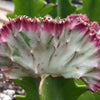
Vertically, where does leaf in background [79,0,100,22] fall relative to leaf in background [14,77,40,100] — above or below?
above

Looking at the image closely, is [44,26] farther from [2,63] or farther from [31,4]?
[31,4]

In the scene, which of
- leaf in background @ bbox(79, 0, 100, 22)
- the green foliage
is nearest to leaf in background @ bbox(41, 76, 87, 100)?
the green foliage

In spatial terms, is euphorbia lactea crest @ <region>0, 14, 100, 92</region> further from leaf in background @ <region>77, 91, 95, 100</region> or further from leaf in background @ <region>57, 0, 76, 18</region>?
leaf in background @ <region>57, 0, 76, 18</region>

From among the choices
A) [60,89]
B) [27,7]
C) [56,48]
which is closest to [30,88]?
[60,89]

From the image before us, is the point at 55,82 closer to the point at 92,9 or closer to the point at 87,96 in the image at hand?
the point at 87,96

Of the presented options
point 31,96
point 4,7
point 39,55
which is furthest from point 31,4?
point 4,7
